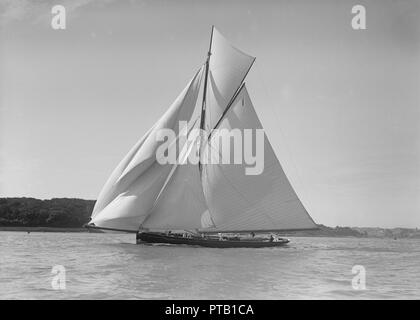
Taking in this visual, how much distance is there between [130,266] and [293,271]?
8.01 meters

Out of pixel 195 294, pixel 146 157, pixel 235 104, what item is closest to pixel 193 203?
pixel 146 157

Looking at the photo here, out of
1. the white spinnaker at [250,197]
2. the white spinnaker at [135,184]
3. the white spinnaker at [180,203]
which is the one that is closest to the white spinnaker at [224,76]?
the white spinnaker at [250,197]

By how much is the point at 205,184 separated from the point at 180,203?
2.80 metres

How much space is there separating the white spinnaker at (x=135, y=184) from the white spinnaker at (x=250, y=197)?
4080mm

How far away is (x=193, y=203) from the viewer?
3838 cm

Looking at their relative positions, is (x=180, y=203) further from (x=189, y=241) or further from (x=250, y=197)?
(x=250, y=197)

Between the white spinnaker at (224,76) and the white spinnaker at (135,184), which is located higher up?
the white spinnaker at (224,76)

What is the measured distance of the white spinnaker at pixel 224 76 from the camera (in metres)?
41.1

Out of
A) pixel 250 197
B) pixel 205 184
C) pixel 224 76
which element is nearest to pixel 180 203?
pixel 205 184

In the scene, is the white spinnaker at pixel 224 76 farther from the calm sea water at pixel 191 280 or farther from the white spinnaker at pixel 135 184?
the calm sea water at pixel 191 280

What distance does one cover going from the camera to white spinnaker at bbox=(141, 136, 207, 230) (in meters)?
37.9

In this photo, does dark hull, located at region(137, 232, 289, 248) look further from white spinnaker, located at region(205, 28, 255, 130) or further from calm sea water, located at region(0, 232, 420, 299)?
calm sea water, located at region(0, 232, 420, 299)
